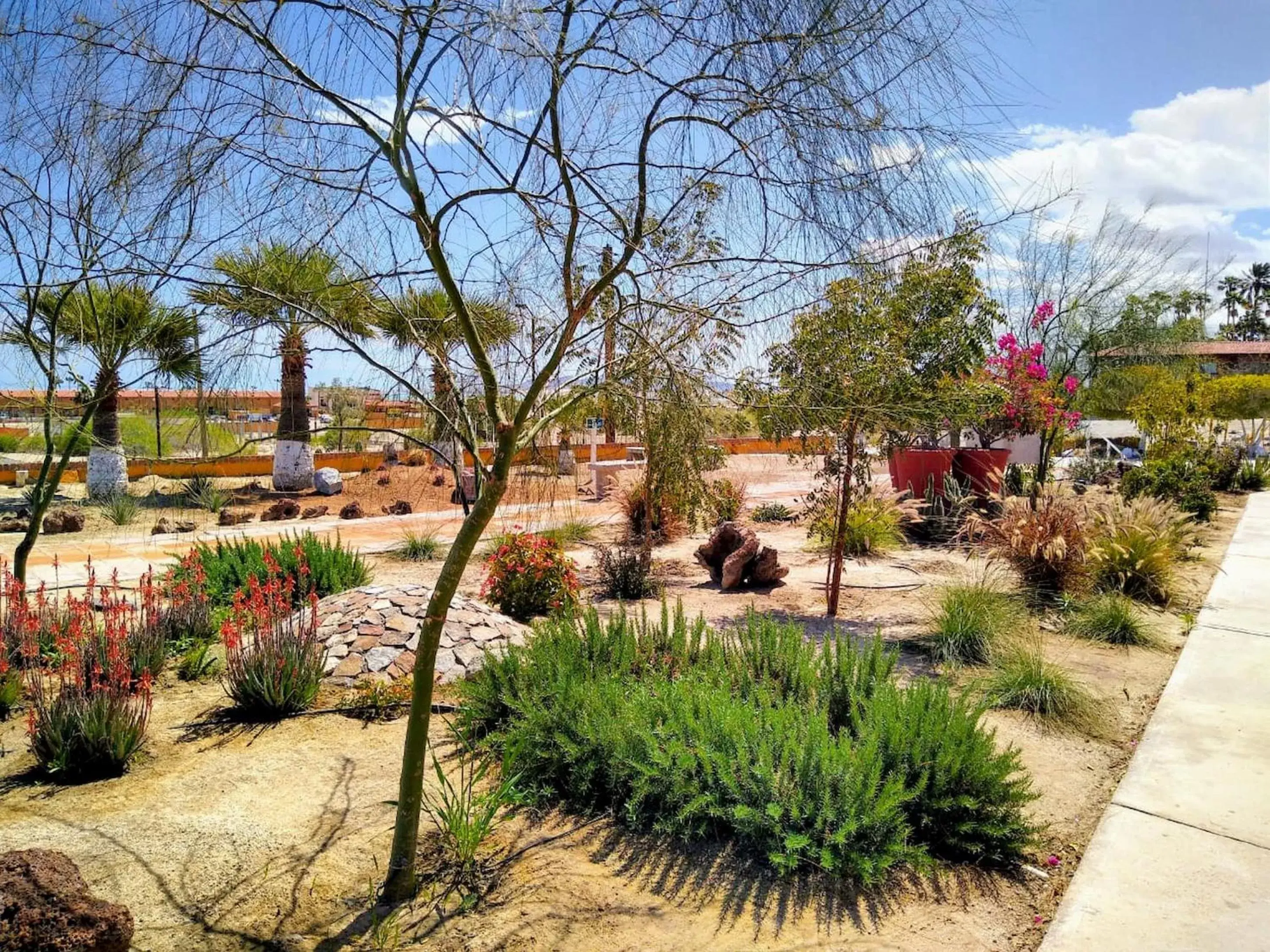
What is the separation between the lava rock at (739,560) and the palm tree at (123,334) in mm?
5985

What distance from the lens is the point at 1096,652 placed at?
7133 mm

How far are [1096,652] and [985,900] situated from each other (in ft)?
14.7

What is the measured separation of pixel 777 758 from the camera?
380cm

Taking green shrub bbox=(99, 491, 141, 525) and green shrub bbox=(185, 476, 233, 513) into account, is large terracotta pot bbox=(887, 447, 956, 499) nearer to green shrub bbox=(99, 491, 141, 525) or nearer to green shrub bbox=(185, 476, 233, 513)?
green shrub bbox=(185, 476, 233, 513)

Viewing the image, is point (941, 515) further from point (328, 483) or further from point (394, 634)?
point (328, 483)

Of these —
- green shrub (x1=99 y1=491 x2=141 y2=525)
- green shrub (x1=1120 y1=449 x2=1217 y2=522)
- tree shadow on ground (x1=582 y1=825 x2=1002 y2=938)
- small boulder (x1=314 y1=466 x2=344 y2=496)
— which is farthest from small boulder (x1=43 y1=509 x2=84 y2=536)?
green shrub (x1=1120 y1=449 x2=1217 y2=522)

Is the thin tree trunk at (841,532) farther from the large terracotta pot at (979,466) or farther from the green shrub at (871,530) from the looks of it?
the large terracotta pot at (979,466)

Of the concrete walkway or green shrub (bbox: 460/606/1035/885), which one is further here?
green shrub (bbox: 460/606/1035/885)

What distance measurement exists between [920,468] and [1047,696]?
9196 mm

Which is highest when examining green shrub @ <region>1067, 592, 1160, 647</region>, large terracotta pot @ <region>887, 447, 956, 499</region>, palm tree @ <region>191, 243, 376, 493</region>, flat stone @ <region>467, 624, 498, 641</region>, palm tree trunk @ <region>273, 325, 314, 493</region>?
palm tree @ <region>191, 243, 376, 493</region>

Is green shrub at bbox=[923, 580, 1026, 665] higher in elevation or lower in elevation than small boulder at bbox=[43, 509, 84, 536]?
lower

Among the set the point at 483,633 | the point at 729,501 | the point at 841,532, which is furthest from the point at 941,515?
the point at 483,633

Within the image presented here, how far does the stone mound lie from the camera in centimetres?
591

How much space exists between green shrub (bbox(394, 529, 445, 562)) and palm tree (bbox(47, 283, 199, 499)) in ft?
15.5
